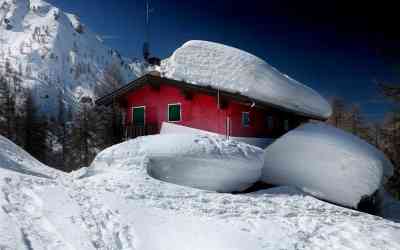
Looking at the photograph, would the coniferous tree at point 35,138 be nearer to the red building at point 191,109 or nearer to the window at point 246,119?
the red building at point 191,109

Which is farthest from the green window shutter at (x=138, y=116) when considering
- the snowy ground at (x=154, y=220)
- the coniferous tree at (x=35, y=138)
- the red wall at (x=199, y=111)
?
the coniferous tree at (x=35, y=138)

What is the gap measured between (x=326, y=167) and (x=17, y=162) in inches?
447

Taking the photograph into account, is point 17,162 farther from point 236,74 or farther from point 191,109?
point 236,74

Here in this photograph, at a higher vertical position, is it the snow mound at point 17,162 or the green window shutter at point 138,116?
the green window shutter at point 138,116

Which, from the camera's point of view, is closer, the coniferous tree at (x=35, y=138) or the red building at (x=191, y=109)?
the red building at (x=191, y=109)

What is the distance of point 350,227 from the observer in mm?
7914

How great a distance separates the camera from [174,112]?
1891 centimetres

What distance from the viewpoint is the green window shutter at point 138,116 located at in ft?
65.5

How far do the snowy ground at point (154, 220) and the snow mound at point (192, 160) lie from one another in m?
1.04

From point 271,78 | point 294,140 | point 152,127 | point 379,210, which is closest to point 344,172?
point 294,140

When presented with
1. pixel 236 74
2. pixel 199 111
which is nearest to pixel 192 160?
pixel 199 111

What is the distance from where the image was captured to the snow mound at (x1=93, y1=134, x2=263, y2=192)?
437 inches

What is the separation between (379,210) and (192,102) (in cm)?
1085

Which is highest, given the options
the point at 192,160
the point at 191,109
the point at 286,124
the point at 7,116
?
the point at 191,109
